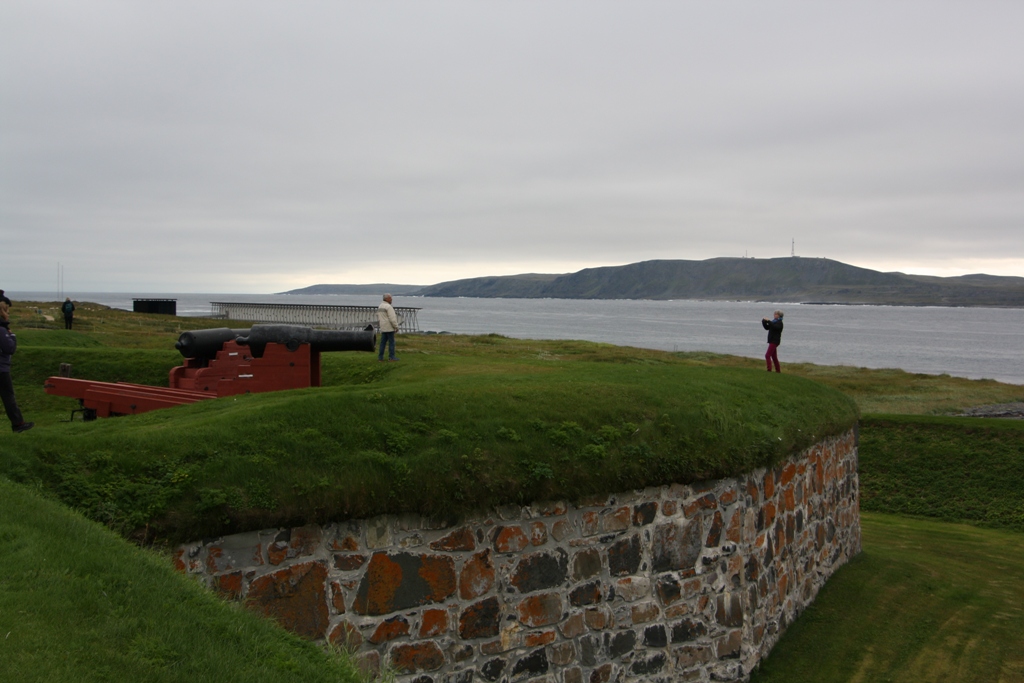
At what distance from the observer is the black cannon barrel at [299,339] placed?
11.3 m

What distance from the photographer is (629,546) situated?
7.96 m

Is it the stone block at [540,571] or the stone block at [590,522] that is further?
the stone block at [590,522]

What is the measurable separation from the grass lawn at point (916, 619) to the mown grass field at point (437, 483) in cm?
3

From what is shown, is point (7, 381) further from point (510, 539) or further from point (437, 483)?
point (510, 539)

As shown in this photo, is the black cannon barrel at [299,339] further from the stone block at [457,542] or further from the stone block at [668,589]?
the stone block at [668,589]

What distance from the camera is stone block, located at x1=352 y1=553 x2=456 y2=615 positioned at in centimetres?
654

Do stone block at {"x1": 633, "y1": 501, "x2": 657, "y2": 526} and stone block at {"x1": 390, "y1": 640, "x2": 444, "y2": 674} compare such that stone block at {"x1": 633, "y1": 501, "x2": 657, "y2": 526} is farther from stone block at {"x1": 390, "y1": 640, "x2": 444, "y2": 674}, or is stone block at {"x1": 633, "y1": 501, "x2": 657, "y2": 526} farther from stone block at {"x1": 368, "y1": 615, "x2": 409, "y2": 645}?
stone block at {"x1": 368, "y1": 615, "x2": 409, "y2": 645}

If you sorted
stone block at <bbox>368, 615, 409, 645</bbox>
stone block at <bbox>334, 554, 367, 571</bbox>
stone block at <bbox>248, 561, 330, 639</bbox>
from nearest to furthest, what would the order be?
stone block at <bbox>248, 561, 330, 639</bbox>, stone block at <bbox>334, 554, 367, 571</bbox>, stone block at <bbox>368, 615, 409, 645</bbox>

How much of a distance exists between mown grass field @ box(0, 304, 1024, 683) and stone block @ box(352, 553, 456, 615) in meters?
0.52

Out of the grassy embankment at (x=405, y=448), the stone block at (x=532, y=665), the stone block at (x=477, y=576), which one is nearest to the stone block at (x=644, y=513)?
the grassy embankment at (x=405, y=448)

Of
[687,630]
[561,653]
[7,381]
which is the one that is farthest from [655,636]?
[7,381]

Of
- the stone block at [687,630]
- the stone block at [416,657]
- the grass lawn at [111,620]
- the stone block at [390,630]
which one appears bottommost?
the stone block at [687,630]

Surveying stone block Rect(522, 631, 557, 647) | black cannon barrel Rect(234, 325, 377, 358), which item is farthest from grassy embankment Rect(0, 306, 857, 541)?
stone block Rect(522, 631, 557, 647)

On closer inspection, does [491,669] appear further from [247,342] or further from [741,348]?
[741,348]
